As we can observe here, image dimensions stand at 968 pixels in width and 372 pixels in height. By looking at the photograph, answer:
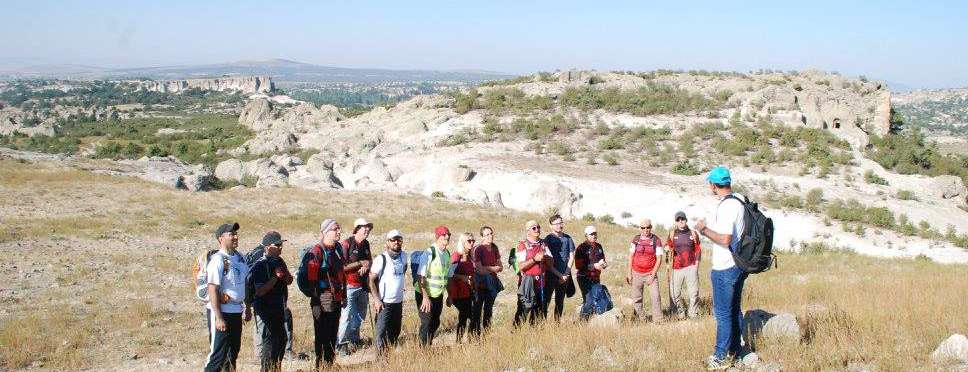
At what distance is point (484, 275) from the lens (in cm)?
782

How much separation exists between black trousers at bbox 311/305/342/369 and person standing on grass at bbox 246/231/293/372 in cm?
33

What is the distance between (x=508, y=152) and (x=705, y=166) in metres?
8.75

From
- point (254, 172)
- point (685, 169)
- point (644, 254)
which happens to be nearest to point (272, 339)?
point (644, 254)

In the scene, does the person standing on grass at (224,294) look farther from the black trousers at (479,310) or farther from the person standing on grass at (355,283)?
the black trousers at (479,310)

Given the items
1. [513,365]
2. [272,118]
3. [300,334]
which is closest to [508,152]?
[300,334]

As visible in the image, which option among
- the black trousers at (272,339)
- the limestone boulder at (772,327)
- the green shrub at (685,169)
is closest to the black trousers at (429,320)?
the black trousers at (272,339)

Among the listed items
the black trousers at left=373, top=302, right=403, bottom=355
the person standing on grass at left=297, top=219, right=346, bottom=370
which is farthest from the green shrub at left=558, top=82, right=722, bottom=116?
the person standing on grass at left=297, top=219, right=346, bottom=370

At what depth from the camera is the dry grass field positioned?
623cm

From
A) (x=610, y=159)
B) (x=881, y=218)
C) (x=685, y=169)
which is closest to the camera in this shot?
(x=881, y=218)

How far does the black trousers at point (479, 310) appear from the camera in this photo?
7.79m

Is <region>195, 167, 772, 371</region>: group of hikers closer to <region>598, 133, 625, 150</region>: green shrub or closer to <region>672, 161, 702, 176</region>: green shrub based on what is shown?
<region>672, 161, 702, 176</region>: green shrub

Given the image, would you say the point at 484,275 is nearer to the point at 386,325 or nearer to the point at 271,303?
the point at 386,325

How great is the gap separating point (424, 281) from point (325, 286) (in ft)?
3.39

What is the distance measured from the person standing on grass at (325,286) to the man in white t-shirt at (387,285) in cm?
33
